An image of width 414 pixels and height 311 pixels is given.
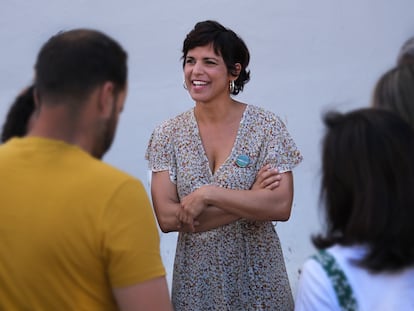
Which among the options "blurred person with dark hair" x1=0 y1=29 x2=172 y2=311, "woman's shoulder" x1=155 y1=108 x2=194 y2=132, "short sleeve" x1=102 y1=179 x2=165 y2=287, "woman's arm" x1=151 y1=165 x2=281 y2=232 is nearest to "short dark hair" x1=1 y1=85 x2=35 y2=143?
"blurred person with dark hair" x1=0 y1=29 x2=172 y2=311

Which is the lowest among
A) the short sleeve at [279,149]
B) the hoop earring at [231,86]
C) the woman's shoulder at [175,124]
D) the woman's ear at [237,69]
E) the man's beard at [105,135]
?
the short sleeve at [279,149]

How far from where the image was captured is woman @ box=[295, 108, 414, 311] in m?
1.67

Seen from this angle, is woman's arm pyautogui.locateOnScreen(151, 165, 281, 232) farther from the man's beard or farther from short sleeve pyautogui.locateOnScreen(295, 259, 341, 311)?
short sleeve pyautogui.locateOnScreen(295, 259, 341, 311)

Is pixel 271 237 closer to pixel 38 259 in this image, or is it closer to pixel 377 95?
pixel 377 95

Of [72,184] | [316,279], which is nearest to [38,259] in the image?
[72,184]

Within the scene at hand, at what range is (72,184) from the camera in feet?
5.83

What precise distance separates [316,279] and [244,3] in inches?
125

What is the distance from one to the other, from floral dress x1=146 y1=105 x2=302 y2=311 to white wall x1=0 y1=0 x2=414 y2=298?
1445mm

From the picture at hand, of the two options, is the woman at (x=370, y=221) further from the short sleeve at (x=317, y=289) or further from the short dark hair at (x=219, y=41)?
the short dark hair at (x=219, y=41)

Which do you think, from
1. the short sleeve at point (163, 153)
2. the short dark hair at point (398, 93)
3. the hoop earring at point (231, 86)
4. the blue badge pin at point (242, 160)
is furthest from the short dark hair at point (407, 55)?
the short sleeve at point (163, 153)

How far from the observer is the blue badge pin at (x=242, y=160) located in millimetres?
3080

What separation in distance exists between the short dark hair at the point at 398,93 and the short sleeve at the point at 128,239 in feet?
2.18

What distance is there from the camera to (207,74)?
3174 millimetres

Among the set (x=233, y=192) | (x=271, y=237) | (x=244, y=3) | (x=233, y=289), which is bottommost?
(x=233, y=289)
